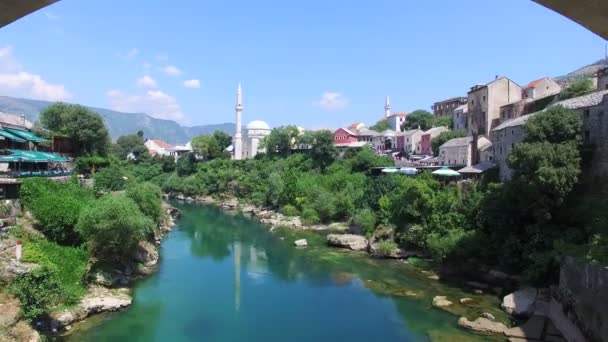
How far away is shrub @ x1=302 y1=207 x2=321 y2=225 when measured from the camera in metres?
32.4

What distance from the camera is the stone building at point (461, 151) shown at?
29.4m

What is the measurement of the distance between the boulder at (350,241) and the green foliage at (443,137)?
15.7 metres

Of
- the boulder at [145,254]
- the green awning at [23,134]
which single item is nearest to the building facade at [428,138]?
the boulder at [145,254]

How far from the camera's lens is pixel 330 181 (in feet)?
124

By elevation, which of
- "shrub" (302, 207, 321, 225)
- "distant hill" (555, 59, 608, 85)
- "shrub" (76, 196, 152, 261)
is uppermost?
"distant hill" (555, 59, 608, 85)

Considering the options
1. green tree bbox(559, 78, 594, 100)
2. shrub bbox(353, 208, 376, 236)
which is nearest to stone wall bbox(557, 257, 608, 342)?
shrub bbox(353, 208, 376, 236)

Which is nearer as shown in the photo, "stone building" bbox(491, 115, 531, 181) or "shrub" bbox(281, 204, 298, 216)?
"stone building" bbox(491, 115, 531, 181)

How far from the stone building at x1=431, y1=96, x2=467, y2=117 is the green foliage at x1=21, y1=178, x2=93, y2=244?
45.6 meters

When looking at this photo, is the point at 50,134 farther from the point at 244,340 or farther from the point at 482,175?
the point at 482,175

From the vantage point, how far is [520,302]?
14.9 meters

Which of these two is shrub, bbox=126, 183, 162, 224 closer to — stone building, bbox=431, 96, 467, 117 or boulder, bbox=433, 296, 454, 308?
boulder, bbox=433, 296, 454, 308

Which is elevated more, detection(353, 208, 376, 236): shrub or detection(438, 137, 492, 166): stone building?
detection(438, 137, 492, 166): stone building

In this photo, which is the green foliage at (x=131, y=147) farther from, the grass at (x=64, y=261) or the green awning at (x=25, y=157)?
the grass at (x=64, y=261)

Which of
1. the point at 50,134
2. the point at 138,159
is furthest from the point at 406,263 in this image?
the point at 138,159
